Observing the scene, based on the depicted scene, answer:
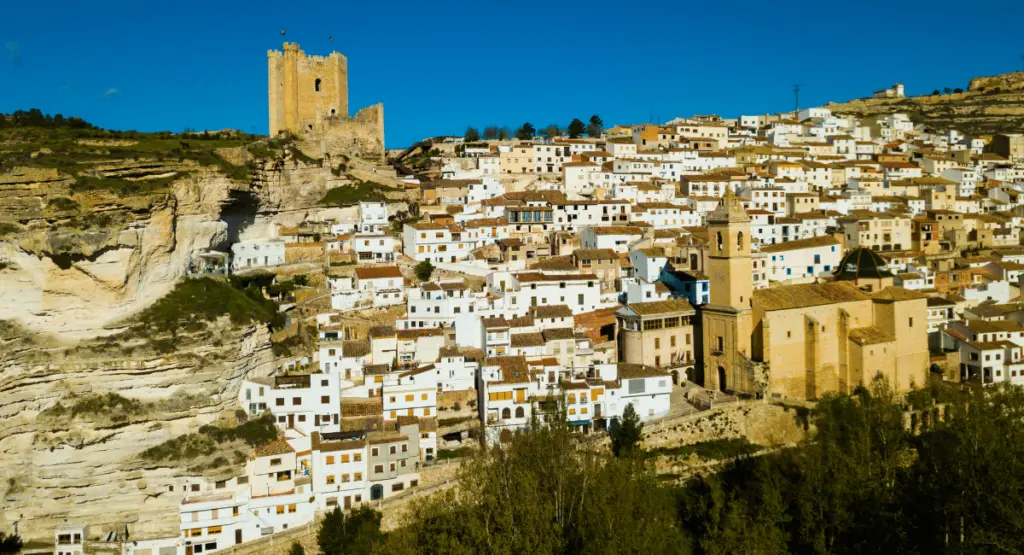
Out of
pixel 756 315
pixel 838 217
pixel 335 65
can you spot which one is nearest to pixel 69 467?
pixel 756 315

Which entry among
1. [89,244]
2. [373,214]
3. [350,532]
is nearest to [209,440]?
[350,532]

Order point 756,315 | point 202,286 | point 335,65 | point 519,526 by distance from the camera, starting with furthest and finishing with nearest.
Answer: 1. point 335,65
2. point 202,286
3. point 756,315
4. point 519,526

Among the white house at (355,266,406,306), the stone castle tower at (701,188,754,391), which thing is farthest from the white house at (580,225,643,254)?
the white house at (355,266,406,306)

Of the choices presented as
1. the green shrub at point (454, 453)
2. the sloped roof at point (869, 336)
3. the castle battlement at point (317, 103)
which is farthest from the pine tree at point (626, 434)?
the castle battlement at point (317, 103)

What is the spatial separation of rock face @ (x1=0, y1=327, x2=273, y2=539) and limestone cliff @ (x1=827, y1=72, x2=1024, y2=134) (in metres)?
70.1

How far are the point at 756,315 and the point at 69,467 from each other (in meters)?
22.0

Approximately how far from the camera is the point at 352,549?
20312mm

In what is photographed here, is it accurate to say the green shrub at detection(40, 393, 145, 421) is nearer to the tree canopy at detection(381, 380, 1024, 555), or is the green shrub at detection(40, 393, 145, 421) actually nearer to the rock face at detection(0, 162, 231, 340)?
the rock face at detection(0, 162, 231, 340)

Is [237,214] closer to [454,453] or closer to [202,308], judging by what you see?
[202,308]

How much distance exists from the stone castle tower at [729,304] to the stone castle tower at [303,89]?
2710 centimetres

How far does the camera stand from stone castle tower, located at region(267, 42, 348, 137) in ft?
153

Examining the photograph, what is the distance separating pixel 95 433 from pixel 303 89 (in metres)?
27.4

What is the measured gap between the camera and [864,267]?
3080 cm

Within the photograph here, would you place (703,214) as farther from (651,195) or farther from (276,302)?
(276,302)
